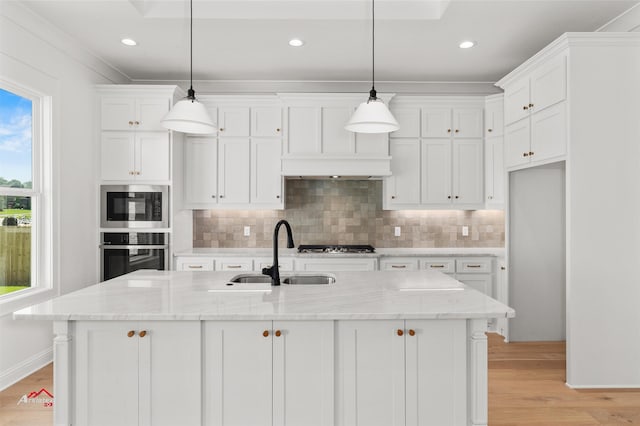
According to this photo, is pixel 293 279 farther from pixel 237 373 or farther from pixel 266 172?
pixel 266 172

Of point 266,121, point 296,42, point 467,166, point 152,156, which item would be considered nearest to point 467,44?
point 467,166

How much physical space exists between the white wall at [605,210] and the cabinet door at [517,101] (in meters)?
0.57

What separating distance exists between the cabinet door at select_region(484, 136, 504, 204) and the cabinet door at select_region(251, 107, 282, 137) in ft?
A: 7.69

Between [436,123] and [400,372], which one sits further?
[436,123]

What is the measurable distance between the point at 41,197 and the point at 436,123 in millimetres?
3933

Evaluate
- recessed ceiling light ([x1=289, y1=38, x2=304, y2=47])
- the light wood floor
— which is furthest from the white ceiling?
the light wood floor

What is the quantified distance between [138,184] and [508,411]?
12.4ft

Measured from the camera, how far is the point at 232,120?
4.43 m

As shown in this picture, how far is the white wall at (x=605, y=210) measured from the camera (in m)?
2.95

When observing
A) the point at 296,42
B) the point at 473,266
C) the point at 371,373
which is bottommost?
the point at 371,373

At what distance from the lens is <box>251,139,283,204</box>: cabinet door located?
14.6ft

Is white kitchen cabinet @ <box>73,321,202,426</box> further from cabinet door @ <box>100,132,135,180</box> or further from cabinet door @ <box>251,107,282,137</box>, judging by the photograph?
cabinet door @ <box>251,107,282,137</box>

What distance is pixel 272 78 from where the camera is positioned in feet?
15.2

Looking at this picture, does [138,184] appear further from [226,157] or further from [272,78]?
[272,78]
